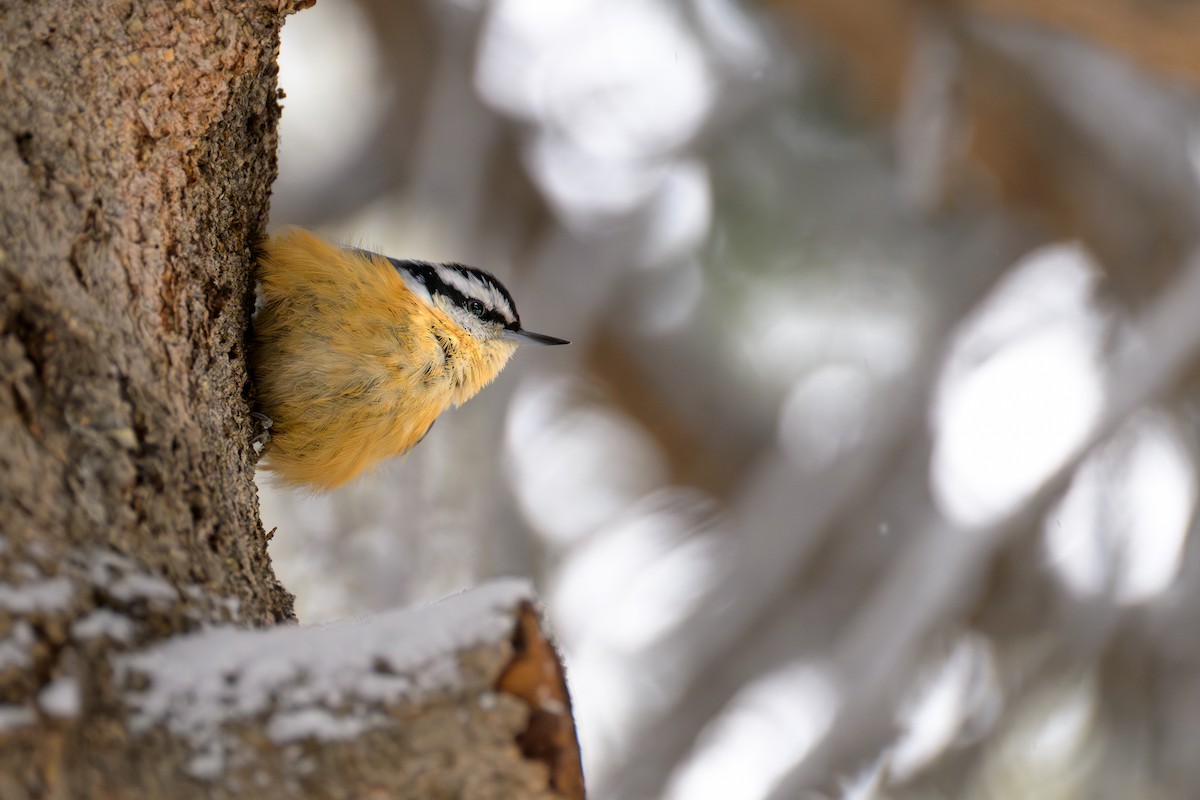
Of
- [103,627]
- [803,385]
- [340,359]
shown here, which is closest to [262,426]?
[340,359]

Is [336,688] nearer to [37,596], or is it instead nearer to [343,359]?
[37,596]

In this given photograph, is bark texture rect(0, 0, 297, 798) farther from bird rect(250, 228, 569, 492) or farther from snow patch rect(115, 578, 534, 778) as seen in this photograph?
bird rect(250, 228, 569, 492)

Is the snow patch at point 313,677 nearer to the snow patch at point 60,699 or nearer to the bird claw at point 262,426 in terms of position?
the snow patch at point 60,699

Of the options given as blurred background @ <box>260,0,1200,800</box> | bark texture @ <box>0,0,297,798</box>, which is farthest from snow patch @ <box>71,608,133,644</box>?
blurred background @ <box>260,0,1200,800</box>

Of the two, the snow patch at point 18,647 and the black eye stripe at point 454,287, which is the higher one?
the black eye stripe at point 454,287

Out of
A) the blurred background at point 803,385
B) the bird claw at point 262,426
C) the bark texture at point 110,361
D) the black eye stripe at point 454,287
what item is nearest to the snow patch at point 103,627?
the bark texture at point 110,361
